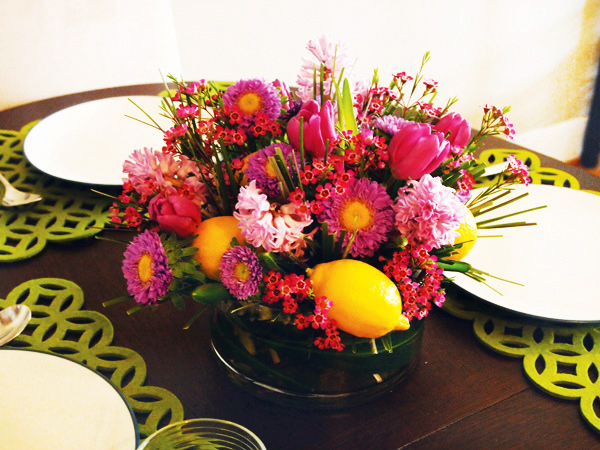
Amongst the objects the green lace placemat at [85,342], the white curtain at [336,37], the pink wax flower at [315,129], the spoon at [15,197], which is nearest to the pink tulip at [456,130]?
the pink wax flower at [315,129]

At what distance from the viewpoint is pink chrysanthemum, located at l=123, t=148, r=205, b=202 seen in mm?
522

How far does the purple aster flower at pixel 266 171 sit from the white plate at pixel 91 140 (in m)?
0.41

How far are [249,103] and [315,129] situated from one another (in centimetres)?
10

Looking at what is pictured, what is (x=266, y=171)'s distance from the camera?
475 millimetres

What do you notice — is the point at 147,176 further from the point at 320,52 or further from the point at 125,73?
Answer: the point at 125,73

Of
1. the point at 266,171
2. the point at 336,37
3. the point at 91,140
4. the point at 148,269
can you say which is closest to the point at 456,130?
the point at 266,171

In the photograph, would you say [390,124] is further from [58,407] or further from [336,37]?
[336,37]

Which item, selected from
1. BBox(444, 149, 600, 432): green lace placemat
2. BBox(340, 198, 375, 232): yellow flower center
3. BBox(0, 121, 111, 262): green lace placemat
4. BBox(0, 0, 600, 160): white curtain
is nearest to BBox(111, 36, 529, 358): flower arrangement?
BBox(340, 198, 375, 232): yellow flower center

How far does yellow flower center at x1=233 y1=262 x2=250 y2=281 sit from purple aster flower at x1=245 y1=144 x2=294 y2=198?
60 mm

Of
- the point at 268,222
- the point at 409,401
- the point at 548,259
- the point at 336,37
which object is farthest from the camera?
the point at 336,37

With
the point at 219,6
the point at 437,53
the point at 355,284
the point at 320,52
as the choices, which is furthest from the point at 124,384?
the point at 437,53

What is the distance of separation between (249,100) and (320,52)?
0.08 m

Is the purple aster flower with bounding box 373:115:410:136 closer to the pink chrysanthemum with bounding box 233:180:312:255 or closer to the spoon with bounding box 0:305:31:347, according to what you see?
the pink chrysanthemum with bounding box 233:180:312:255

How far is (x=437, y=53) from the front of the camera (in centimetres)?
241
